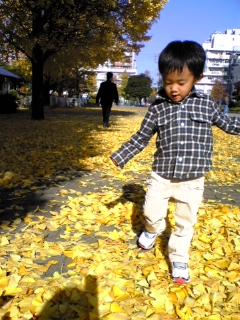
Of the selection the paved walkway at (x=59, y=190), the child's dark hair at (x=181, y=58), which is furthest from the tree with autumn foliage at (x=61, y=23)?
the child's dark hair at (x=181, y=58)

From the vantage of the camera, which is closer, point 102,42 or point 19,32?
point 19,32

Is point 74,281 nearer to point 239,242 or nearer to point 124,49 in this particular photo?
point 239,242

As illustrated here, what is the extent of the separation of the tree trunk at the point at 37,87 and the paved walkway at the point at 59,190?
11204 mm

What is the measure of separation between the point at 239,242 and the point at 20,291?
6.42ft

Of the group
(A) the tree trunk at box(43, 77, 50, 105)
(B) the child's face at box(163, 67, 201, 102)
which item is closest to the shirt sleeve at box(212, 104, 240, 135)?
(B) the child's face at box(163, 67, 201, 102)

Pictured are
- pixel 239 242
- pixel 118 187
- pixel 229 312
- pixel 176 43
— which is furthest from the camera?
pixel 118 187

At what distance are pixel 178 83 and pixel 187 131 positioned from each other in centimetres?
35

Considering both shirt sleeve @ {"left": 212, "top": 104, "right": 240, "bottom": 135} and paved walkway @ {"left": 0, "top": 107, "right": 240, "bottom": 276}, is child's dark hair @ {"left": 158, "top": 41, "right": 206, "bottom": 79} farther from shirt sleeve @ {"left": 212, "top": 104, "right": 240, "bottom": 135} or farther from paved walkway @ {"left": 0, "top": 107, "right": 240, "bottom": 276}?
paved walkway @ {"left": 0, "top": 107, "right": 240, "bottom": 276}

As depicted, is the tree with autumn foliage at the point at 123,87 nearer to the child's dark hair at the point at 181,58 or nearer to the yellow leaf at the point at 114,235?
the yellow leaf at the point at 114,235

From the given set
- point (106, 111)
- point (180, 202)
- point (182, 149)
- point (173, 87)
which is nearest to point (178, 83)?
point (173, 87)

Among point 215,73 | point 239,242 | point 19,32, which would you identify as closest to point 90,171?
point 239,242

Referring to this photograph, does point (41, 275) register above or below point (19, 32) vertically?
below

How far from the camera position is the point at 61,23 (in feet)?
47.4

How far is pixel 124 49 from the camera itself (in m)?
20.5
